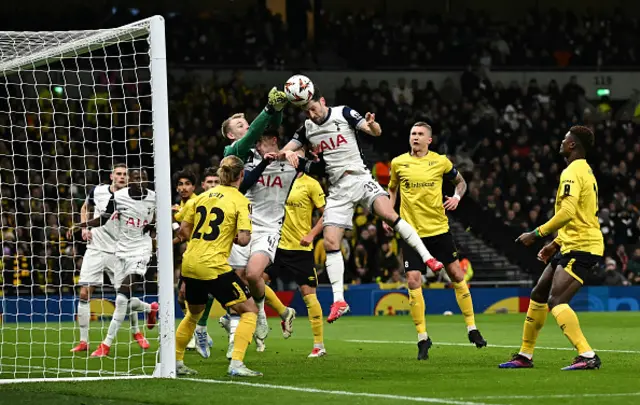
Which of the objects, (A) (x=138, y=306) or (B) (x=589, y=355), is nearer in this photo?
(B) (x=589, y=355)

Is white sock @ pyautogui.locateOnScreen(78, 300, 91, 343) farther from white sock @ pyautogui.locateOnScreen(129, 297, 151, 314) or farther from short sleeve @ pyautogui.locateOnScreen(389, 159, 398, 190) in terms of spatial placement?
short sleeve @ pyautogui.locateOnScreen(389, 159, 398, 190)

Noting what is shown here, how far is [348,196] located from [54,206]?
11.8 m

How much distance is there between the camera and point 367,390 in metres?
8.71

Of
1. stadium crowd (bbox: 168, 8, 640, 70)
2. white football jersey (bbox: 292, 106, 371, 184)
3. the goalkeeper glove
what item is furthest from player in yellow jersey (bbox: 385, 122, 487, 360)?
stadium crowd (bbox: 168, 8, 640, 70)

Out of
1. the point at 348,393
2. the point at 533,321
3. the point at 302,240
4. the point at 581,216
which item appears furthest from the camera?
the point at 302,240

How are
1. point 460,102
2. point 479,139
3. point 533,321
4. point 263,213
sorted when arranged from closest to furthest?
point 533,321 < point 263,213 < point 479,139 < point 460,102

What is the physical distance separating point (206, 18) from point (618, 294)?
15.2 metres

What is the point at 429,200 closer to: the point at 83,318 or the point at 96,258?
the point at 96,258

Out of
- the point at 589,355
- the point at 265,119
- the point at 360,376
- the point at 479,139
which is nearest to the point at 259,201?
the point at 265,119

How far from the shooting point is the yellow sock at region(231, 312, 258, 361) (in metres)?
9.87

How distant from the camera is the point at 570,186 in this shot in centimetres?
1009

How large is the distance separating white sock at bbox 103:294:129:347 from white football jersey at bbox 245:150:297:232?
2.14m

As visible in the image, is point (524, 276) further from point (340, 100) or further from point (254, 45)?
point (254, 45)

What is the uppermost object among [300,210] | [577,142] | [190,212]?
[577,142]
